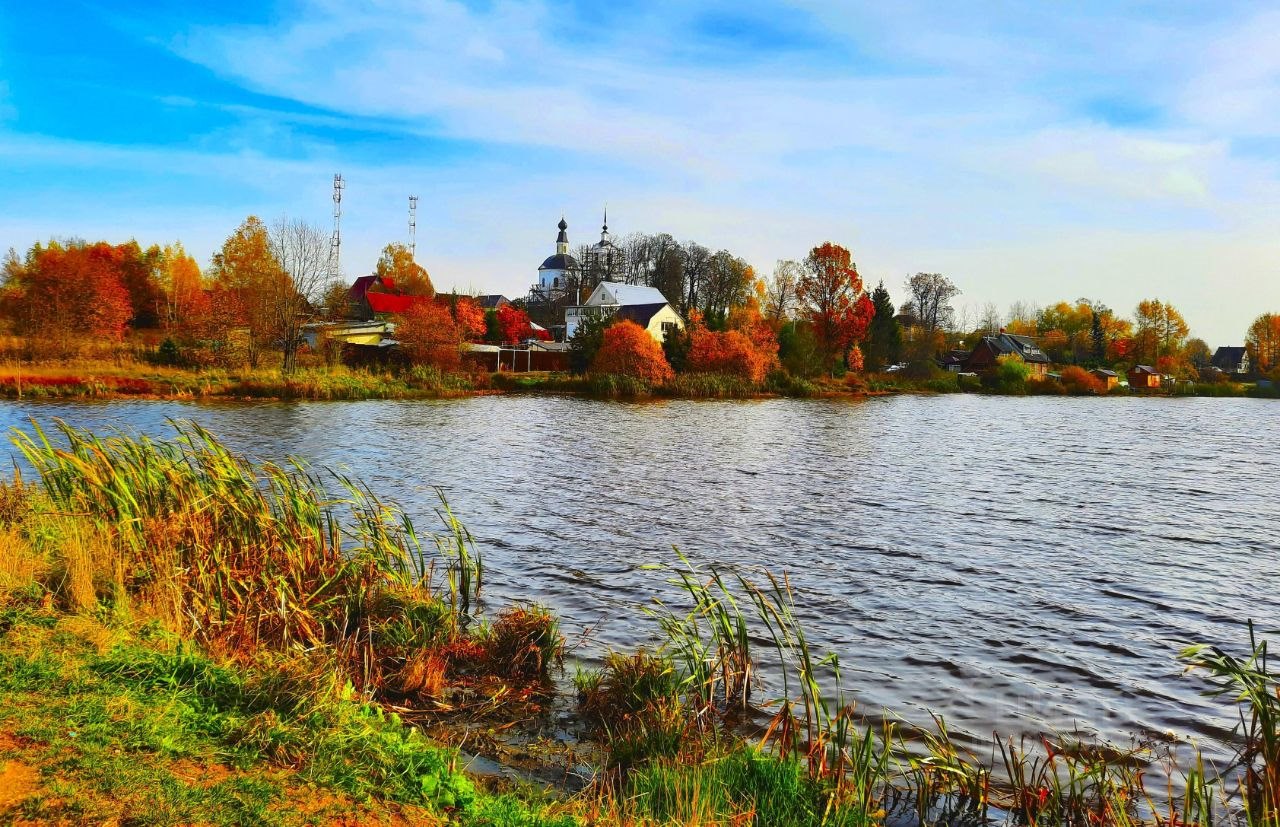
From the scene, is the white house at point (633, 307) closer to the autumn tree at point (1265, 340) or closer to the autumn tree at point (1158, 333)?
the autumn tree at point (1158, 333)

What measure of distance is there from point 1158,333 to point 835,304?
202 feet

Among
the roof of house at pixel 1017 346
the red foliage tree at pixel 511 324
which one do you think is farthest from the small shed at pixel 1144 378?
the red foliage tree at pixel 511 324

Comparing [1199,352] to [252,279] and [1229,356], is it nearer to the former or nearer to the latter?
[1229,356]

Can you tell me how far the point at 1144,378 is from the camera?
320 feet

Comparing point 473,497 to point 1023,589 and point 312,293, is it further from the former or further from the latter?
point 312,293

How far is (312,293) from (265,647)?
4992cm

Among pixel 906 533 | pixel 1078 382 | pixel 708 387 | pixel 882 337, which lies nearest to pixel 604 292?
pixel 882 337

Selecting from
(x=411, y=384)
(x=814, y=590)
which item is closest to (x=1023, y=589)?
(x=814, y=590)

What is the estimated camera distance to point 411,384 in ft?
161

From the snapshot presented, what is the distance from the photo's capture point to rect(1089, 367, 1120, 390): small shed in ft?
290

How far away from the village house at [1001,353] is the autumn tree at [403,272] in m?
62.5

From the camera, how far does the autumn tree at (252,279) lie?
4741 centimetres

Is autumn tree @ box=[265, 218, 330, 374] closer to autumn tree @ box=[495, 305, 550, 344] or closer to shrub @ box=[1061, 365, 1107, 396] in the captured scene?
autumn tree @ box=[495, 305, 550, 344]

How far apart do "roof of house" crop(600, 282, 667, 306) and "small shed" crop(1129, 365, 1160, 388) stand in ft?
189
